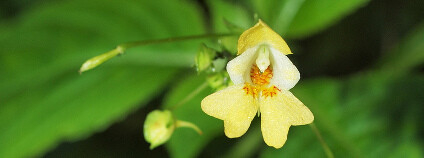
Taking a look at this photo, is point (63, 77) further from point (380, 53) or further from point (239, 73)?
point (380, 53)

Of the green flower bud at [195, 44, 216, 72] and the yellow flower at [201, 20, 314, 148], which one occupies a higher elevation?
the green flower bud at [195, 44, 216, 72]

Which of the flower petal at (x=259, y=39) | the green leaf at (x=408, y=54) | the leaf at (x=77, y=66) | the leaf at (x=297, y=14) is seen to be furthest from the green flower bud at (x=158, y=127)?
the green leaf at (x=408, y=54)

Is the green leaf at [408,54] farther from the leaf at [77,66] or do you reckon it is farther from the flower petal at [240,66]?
the flower petal at [240,66]

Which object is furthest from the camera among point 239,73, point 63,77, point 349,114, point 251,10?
point 251,10

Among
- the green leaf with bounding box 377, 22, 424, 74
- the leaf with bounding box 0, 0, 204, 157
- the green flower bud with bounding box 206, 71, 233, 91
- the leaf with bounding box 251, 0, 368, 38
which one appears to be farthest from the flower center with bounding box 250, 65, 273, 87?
the green leaf with bounding box 377, 22, 424, 74

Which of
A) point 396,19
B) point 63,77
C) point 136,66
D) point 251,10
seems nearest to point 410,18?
point 396,19

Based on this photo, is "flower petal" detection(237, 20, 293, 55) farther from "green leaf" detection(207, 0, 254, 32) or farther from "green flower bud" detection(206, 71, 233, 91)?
"green leaf" detection(207, 0, 254, 32)
